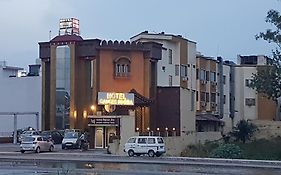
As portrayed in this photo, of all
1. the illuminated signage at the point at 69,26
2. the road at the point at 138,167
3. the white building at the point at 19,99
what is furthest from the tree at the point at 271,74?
the white building at the point at 19,99

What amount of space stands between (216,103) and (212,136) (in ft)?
45.7

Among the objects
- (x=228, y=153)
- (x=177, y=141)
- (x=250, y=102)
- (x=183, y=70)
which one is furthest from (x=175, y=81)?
(x=228, y=153)

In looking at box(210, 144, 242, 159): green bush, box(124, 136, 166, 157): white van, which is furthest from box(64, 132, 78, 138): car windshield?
box(210, 144, 242, 159): green bush

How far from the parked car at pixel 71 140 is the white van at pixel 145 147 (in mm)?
11045

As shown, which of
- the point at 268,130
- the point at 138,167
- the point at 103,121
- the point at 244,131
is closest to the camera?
the point at 138,167

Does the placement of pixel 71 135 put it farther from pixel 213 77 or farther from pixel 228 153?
pixel 213 77

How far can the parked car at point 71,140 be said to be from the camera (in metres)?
63.0

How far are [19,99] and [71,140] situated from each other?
30066mm

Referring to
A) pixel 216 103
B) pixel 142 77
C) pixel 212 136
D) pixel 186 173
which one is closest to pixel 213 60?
pixel 216 103

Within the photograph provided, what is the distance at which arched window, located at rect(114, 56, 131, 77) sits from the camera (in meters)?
71.7

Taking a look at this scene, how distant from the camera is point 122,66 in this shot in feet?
237

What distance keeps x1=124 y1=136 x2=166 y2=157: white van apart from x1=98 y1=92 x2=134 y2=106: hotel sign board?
48.3ft

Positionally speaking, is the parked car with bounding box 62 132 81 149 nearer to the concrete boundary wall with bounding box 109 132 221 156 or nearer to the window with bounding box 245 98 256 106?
the concrete boundary wall with bounding box 109 132 221 156

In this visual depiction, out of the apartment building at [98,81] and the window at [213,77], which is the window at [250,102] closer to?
the window at [213,77]
